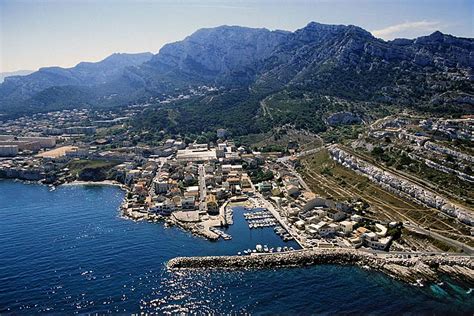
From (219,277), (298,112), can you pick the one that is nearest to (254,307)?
(219,277)

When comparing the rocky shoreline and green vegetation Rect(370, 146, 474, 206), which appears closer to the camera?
the rocky shoreline

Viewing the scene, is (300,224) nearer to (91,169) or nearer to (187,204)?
(187,204)

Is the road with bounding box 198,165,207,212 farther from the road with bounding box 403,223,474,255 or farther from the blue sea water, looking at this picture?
the road with bounding box 403,223,474,255

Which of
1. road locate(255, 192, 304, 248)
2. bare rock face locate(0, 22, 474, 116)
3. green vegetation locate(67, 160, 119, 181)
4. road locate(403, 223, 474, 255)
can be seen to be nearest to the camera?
road locate(403, 223, 474, 255)

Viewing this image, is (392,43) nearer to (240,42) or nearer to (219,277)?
(240,42)

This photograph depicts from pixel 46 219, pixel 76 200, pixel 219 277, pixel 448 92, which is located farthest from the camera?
pixel 448 92

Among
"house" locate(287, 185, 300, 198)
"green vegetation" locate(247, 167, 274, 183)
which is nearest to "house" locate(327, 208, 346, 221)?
"house" locate(287, 185, 300, 198)

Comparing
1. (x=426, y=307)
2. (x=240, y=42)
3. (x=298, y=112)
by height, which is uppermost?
(x=240, y=42)
